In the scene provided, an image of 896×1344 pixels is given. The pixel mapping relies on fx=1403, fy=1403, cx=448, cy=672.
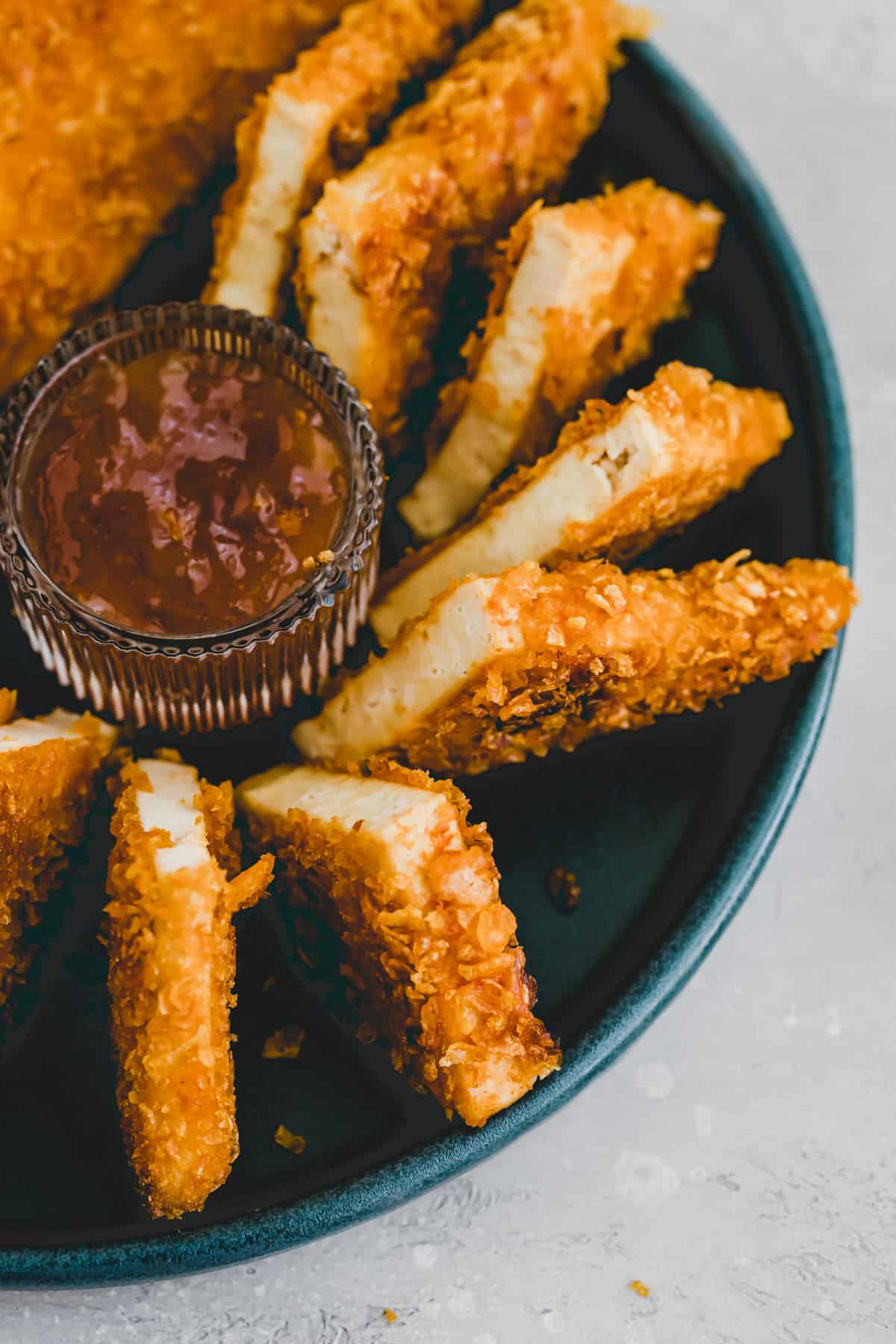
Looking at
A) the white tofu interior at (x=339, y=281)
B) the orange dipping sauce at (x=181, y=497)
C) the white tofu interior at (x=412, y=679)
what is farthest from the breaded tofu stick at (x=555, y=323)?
the white tofu interior at (x=412, y=679)

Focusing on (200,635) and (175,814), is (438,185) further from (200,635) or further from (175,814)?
(175,814)

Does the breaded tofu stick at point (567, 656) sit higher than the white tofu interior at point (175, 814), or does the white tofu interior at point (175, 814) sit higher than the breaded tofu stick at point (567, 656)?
the breaded tofu stick at point (567, 656)

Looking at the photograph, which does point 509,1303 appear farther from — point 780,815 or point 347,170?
point 347,170

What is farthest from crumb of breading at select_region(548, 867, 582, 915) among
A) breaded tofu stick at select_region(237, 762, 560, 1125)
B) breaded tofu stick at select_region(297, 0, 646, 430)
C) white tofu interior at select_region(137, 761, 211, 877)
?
breaded tofu stick at select_region(297, 0, 646, 430)

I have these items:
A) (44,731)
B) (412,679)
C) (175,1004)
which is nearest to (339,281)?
(412,679)

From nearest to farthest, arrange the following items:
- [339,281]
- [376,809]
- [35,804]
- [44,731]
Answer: [376,809] < [35,804] < [44,731] < [339,281]

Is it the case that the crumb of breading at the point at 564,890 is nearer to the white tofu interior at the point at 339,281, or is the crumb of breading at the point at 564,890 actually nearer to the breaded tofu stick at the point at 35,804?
the breaded tofu stick at the point at 35,804

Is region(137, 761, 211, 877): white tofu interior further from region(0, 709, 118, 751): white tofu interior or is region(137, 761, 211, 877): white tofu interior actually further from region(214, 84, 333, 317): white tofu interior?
region(214, 84, 333, 317): white tofu interior
